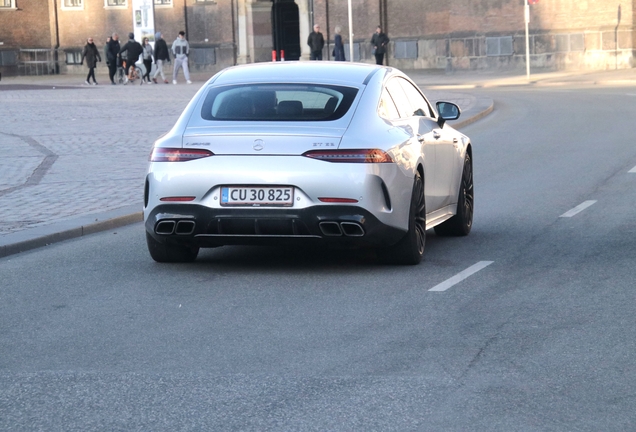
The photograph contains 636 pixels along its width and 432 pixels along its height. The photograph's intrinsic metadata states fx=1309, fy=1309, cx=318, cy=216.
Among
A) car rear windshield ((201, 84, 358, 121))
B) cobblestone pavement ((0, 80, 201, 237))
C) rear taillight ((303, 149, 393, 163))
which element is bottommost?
cobblestone pavement ((0, 80, 201, 237))

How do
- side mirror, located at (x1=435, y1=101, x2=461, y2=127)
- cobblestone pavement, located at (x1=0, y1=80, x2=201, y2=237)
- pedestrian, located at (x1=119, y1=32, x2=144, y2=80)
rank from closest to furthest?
side mirror, located at (x1=435, y1=101, x2=461, y2=127)
cobblestone pavement, located at (x1=0, y1=80, x2=201, y2=237)
pedestrian, located at (x1=119, y1=32, x2=144, y2=80)

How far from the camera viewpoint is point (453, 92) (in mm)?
35219

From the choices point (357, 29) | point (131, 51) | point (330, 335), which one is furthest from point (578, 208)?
point (357, 29)

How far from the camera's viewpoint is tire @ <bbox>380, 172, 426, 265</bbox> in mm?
9141

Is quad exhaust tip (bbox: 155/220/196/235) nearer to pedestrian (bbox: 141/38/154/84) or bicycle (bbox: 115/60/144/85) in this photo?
bicycle (bbox: 115/60/144/85)

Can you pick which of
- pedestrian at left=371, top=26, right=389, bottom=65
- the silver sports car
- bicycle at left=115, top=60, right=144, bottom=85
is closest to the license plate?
the silver sports car

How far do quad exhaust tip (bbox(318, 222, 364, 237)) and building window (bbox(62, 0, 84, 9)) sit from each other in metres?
54.1

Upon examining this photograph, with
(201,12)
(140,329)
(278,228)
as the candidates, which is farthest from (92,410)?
(201,12)

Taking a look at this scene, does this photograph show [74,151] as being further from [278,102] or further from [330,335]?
[330,335]

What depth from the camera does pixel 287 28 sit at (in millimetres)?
58312

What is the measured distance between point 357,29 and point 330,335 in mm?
46779

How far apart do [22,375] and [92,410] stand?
838 mm

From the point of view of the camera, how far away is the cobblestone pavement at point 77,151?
41.4 feet

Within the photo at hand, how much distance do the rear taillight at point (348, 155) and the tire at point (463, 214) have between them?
7.58 feet
